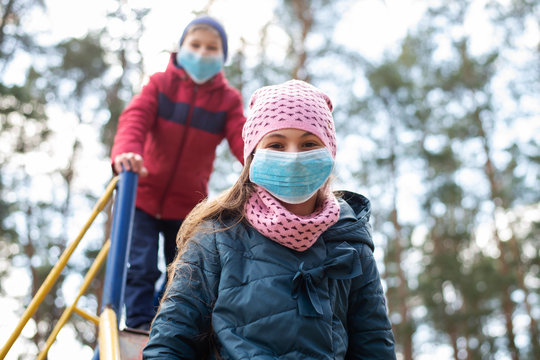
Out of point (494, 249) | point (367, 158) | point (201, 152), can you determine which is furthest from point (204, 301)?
point (494, 249)

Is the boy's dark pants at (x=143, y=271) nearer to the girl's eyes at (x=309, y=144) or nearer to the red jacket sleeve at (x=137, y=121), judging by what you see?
the red jacket sleeve at (x=137, y=121)

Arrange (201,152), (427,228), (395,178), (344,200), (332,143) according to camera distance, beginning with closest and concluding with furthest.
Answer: (332,143) → (344,200) → (201,152) → (395,178) → (427,228)

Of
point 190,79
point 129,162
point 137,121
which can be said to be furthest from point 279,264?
point 190,79

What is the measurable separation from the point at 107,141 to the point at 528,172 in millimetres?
14373

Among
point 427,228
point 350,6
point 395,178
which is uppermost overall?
point 350,6

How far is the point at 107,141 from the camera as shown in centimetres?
1526

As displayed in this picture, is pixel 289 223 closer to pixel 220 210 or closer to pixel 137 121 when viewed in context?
pixel 220 210

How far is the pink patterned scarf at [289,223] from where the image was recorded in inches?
69.9

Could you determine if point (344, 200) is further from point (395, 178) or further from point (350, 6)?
point (395, 178)

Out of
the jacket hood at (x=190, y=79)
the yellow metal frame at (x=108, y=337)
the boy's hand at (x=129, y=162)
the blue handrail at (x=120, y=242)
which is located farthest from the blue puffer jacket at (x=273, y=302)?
the jacket hood at (x=190, y=79)

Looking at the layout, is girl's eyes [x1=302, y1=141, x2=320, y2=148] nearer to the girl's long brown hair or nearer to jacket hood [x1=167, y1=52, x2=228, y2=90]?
the girl's long brown hair

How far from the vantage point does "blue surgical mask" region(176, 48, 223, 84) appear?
3301mm

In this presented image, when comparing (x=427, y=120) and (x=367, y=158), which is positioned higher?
(x=427, y=120)

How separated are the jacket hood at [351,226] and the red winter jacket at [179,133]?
1131mm
